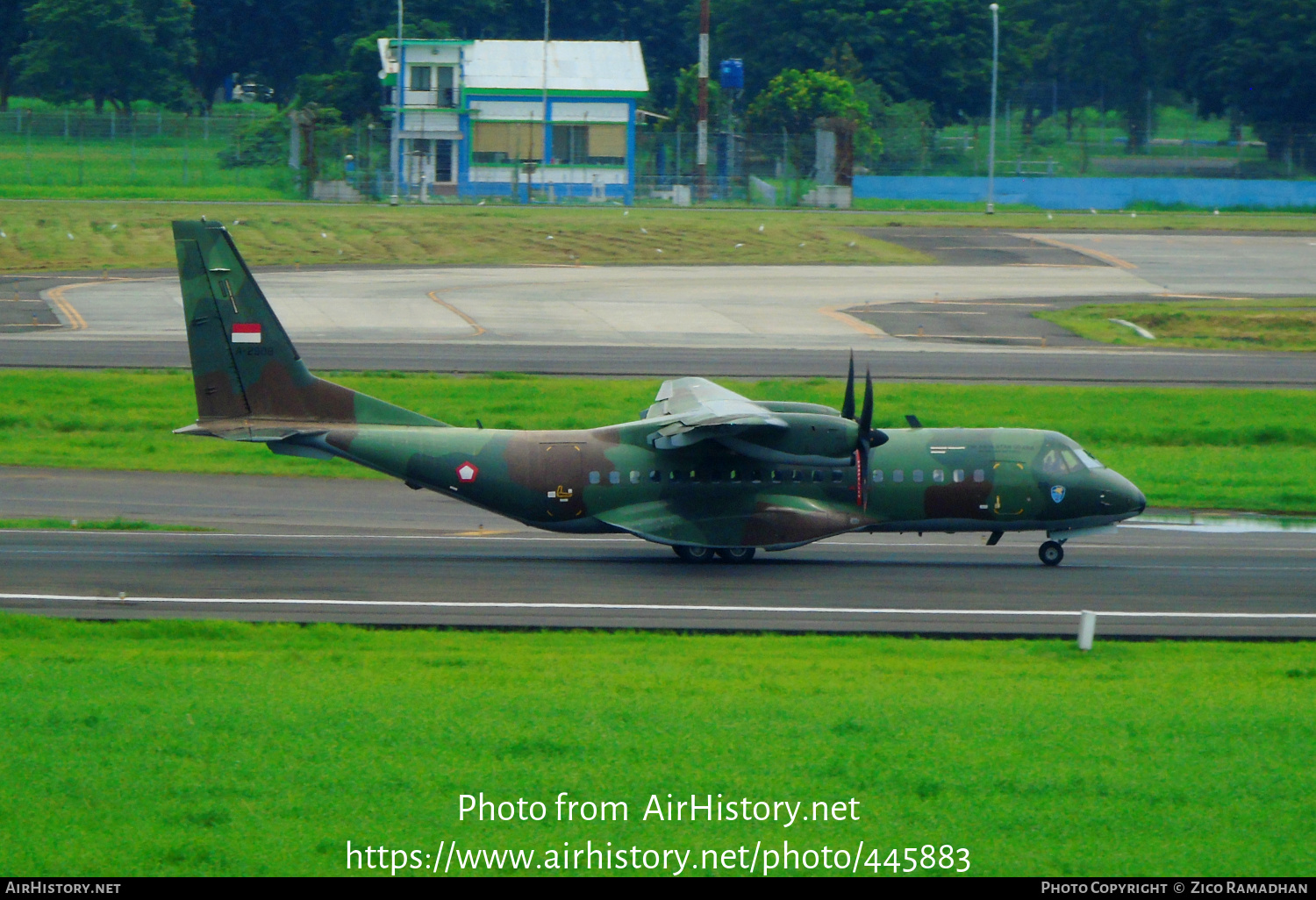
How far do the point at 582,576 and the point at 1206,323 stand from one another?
41773mm

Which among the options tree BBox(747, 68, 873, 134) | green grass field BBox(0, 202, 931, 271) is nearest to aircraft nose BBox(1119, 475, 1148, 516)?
green grass field BBox(0, 202, 931, 271)

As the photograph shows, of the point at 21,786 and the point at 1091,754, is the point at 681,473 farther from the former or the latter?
the point at 21,786

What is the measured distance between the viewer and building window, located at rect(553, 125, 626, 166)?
107m

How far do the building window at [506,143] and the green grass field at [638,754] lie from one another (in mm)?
90463

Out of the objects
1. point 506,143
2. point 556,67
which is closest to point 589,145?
point 506,143

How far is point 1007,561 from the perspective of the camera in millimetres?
27766

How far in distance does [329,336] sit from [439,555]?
89.5 ft

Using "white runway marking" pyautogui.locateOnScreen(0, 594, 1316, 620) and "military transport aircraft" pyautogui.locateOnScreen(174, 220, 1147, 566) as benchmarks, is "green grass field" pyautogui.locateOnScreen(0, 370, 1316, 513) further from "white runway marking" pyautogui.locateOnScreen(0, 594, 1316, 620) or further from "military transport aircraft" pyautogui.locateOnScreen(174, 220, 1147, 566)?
"white runway marking" pyautogui.locateOnScreen(0, 594, 1316, 620)

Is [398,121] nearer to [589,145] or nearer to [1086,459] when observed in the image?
[589,145]

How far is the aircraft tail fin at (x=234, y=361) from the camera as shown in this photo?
26875 millimetres

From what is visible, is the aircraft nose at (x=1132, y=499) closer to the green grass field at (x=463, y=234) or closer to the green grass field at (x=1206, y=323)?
the green grass field at (x=1206, y=323)

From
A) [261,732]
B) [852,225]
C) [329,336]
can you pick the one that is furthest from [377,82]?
[261,732]

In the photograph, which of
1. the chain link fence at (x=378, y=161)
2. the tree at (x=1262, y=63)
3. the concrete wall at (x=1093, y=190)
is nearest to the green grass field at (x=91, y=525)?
the chain link fence at (x=378, y=161)

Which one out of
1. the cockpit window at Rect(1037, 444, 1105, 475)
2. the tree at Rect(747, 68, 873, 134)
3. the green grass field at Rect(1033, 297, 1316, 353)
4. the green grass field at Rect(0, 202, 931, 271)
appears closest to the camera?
the cockpit window at Rect(1037, 444, 1105, 475)
